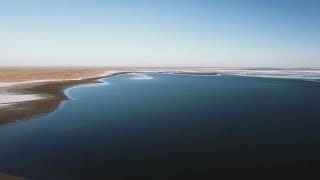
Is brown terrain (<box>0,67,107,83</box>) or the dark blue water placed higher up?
the dark blue water

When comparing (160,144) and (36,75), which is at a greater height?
(160,144)

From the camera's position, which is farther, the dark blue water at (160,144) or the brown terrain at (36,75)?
the brown terrain at (36,75)

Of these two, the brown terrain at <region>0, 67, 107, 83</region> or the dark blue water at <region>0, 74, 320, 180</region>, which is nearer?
the dark blue water at <region>0, 74, 320, 180</region>

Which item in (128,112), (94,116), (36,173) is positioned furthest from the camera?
(128,112)

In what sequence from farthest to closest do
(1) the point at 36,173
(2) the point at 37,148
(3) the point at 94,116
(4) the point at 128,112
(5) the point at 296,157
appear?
(4) the point at 128,112 < (3) the point at 94,116 < (2) the point at 37,148 < (5) the point at 296,157 < (1) the point at 36,173

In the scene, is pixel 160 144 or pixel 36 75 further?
pixel 36 75

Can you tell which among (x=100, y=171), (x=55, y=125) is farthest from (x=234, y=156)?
(x=55, y=125)

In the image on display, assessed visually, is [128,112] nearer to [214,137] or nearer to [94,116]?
[94,116]

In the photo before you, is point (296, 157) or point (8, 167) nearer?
point (8, 167)

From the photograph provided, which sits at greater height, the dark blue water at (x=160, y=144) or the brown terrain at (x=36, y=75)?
the dark blue water at (x=160, y=144)
